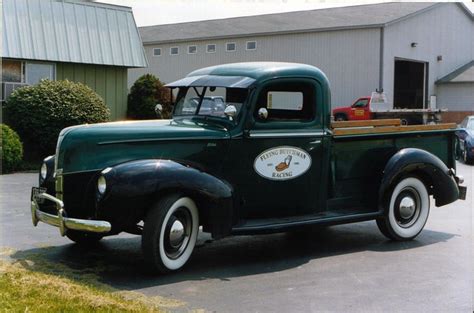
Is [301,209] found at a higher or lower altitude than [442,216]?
higher

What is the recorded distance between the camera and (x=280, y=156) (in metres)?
6.92

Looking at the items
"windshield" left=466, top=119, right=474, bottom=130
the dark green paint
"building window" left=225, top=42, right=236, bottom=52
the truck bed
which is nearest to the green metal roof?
"windshield" left=466, top=119, right=474, bottom=130

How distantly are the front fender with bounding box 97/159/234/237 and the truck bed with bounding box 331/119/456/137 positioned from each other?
71.9 inches

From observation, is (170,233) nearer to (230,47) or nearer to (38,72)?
(38,72)

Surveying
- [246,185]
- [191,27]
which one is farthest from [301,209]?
[191,27]

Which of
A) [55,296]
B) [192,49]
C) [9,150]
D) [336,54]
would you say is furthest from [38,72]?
[192,49]

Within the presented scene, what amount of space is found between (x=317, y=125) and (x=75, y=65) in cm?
1341

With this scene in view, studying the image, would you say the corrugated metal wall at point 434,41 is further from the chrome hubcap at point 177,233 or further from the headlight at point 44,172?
the chrome hubcap at point 177,233

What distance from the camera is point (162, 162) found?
6164 mm

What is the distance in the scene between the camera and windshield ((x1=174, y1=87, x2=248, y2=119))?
7000 millimetres

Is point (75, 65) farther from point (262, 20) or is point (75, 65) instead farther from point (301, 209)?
point (262, 20)

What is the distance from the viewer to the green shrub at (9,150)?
15.0 meters

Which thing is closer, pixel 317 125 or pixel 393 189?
pixel 317 125

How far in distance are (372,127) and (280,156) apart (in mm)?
1549
